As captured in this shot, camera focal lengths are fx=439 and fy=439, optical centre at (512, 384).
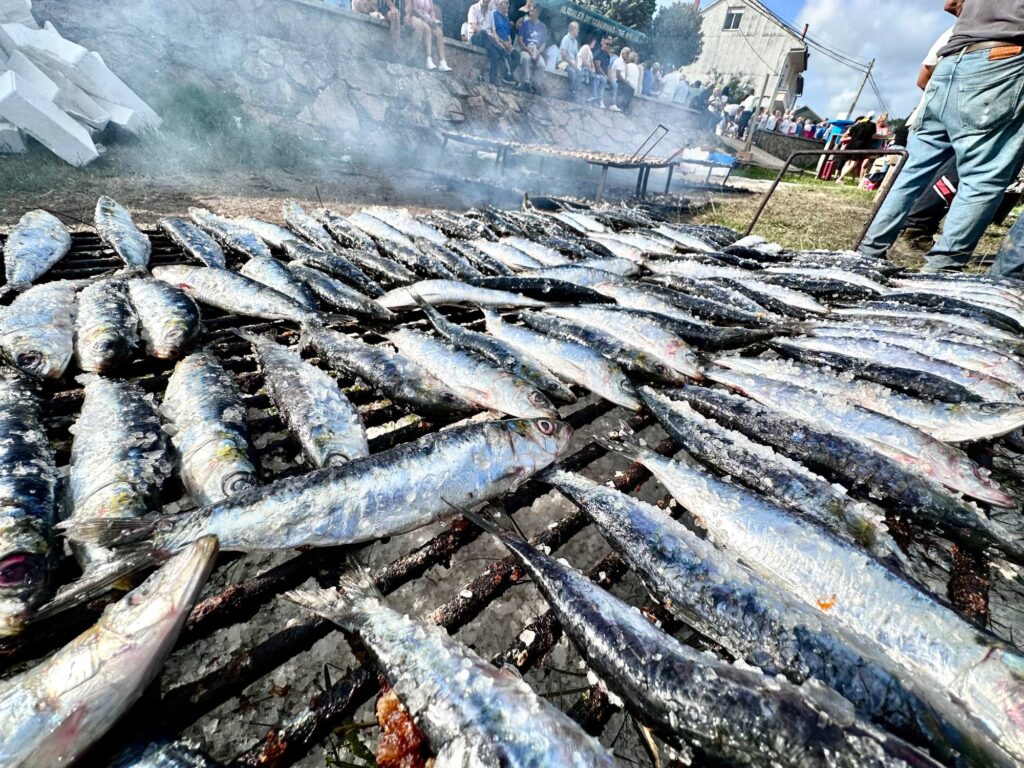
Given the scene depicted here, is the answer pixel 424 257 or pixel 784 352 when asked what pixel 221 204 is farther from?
pixel 784 352

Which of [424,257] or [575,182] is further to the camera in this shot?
[575,182]

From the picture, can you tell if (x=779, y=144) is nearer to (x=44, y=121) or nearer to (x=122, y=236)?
(x=44, y=121)

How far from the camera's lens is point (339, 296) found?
3830 millimetres

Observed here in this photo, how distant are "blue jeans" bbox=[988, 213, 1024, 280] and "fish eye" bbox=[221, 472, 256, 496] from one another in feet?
29.7

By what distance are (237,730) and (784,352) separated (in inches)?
173

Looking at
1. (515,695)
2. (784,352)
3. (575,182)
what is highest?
(515,695)

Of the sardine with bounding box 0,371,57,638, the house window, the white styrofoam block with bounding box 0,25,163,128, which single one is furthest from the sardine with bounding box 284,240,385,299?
the house window

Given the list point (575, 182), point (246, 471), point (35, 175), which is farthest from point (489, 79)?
point (246, 471)

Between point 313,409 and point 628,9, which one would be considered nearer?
point 313,409

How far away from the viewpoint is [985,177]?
17.6 feet

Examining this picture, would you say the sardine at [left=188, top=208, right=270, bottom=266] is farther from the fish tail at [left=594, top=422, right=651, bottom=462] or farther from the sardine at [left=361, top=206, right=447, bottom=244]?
the fish tail at [left=594, top=422, right=651, bottom=462]

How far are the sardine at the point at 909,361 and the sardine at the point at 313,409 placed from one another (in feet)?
11.5

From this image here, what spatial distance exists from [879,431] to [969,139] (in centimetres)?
543

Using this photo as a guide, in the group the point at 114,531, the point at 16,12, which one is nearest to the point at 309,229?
the point at 114,531
